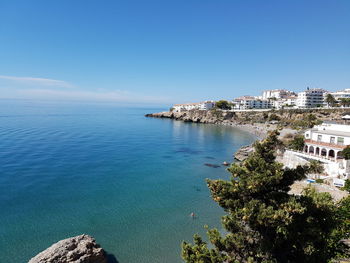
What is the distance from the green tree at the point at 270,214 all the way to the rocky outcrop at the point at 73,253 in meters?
8.36

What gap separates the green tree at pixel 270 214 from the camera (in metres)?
7.64

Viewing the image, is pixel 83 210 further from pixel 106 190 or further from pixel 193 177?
pixel 193 177

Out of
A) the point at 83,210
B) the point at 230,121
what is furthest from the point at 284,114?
the point at 83,210

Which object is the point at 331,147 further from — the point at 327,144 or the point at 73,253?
the point at 73,253

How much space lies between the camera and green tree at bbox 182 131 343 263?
301 inches

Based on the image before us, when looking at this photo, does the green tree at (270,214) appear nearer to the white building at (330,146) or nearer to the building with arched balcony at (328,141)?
the white building at (330,146)

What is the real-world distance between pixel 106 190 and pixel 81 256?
13.6m

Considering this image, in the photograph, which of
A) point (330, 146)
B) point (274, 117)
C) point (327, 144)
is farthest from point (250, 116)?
point (330, 146)

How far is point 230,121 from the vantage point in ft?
369

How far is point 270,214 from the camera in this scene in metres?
7.19

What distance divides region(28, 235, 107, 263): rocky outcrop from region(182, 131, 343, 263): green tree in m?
8.36

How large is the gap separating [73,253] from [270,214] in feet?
44.1

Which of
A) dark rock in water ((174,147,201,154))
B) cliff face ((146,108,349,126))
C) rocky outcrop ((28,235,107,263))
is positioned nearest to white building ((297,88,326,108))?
cliff face ((146,108,349,126))

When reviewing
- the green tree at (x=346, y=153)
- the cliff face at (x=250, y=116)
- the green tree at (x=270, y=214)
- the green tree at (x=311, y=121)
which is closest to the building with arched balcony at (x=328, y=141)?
the green tree at (x=346, y=153)
